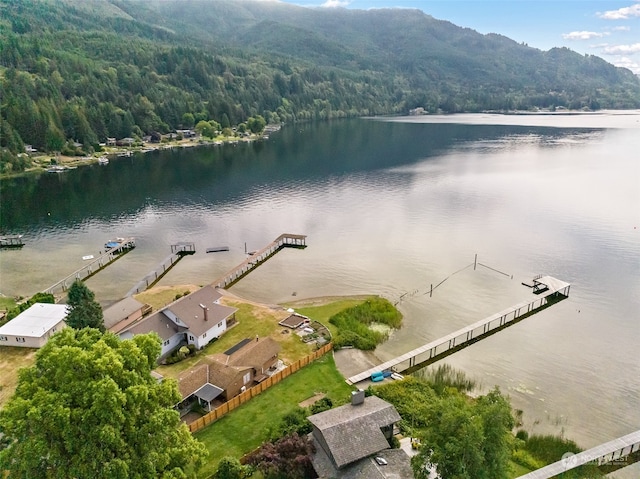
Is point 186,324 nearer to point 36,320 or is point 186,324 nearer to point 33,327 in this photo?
point 33,327

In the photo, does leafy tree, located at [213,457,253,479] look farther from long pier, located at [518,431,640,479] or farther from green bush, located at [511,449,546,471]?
green bush, located at [511,449,546,471]

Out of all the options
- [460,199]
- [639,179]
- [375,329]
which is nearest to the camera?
[375,329]

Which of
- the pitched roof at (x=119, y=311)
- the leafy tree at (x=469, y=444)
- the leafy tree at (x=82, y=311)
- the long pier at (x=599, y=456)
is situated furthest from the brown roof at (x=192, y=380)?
the long pier at (x=599, y=456)

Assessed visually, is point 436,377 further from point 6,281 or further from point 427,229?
point 6,281

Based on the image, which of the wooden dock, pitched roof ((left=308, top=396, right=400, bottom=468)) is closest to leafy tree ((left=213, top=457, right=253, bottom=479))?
pitched roof ((left=308, top=396, right=400, bottom=468))

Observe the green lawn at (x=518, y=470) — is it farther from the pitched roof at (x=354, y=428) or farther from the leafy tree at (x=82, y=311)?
the leafy tree at (x=82, y=311)

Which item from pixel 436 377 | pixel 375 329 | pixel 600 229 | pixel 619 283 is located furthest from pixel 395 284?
pixel 600 229

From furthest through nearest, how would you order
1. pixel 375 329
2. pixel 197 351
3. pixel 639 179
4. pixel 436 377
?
pixel 639 179, pixel 375 329, pixel 197 351, pixel 436 377

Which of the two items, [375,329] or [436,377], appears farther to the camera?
[375,329]
